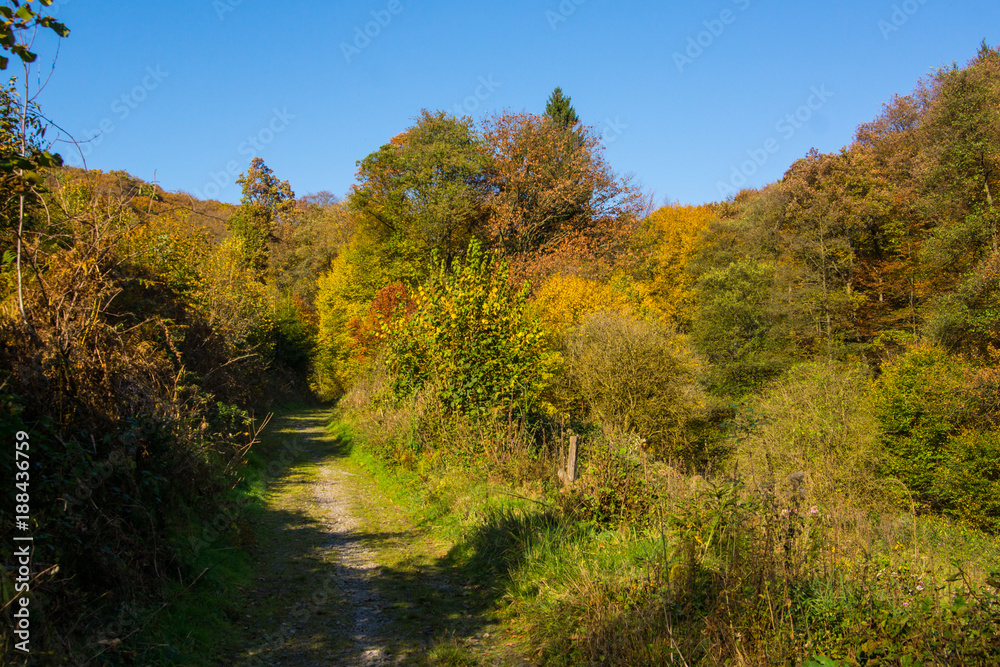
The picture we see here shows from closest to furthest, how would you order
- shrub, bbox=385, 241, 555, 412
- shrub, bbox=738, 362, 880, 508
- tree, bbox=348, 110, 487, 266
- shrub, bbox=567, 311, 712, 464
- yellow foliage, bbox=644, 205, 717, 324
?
shrub, bbox=385, 241, 555, 412, shrub, bbox=738, 362, 880, 508, shrub, bbox=567, 311, 712, 464, tree, bbox=348, 110, 487, 266, yellow foliage, bbox=644, 205, 717, 324

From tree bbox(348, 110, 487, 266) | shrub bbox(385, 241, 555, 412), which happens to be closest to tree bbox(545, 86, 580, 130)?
tree bbox(348, 110, 487, 266)

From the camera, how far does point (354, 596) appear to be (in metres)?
6.38

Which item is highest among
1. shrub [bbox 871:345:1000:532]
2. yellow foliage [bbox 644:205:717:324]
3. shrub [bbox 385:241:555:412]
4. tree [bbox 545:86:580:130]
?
tree [bbox 545:86:580:130]

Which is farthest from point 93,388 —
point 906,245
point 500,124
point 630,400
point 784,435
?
point 906,245

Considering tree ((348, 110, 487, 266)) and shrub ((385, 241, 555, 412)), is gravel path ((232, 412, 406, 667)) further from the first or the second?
tree ((348, 110, 487, 266))

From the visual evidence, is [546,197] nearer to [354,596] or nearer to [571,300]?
[571,300]

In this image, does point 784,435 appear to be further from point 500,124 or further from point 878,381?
point 500,124

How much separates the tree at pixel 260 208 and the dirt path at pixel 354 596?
40.3 metres

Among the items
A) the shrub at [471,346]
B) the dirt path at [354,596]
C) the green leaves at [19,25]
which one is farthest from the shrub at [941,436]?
the green leaves at [19,25]

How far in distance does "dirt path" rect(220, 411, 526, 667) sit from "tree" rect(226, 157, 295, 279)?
4028cm

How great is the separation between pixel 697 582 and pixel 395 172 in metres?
34.0

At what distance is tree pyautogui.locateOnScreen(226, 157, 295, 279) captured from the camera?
46.8m

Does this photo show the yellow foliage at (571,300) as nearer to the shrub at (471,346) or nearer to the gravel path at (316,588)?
the shrub at (471,346)

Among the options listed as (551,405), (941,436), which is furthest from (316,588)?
(941,436)
